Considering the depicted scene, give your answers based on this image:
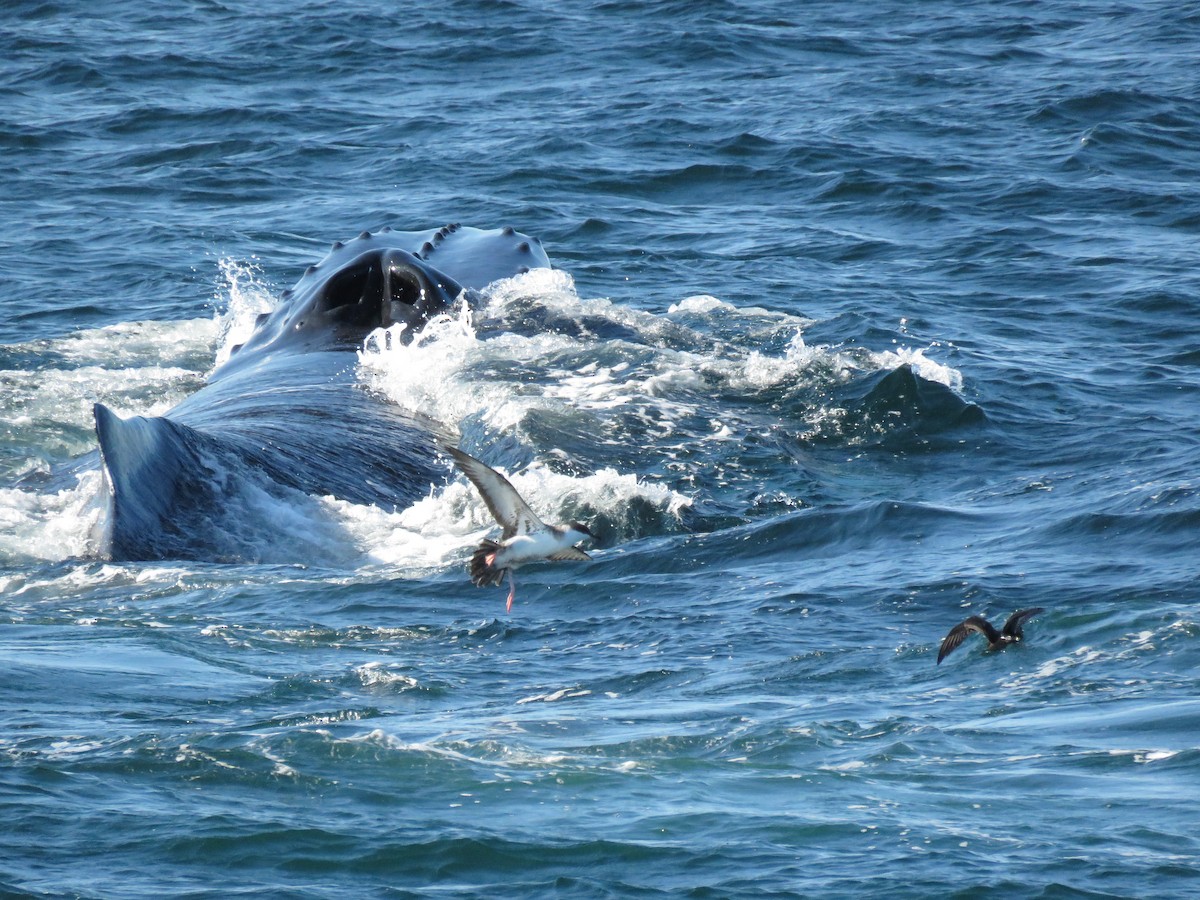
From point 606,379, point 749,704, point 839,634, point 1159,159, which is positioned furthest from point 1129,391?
point 1159,159

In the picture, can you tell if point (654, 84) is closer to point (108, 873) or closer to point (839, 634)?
point (839, 634)

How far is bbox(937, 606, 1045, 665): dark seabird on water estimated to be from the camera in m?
7.85

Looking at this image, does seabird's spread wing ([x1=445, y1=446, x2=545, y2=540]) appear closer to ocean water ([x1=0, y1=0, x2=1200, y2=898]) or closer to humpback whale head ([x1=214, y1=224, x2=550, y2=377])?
ocean water ([x1=0, y1=0, x2=1200, y2=898])

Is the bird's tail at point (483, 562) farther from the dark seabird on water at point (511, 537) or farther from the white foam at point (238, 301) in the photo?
the white foam at point (238, 301)

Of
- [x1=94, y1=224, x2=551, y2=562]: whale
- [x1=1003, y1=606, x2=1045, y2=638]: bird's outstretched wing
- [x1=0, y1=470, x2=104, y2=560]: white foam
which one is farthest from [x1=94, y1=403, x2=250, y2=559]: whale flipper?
[x1=1003, y1=606, x2=1045, y2=638]: bird's outstretched wing

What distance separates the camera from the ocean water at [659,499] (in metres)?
6.32

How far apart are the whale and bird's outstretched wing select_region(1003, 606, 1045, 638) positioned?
3.78m

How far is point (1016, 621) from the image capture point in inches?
320

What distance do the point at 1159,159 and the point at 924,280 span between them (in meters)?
5.39

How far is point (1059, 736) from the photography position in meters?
7.00

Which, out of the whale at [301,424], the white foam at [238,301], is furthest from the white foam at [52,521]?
the white foam at [238,301]

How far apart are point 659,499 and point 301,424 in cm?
222

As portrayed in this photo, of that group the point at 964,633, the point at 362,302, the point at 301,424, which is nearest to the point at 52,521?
the point at 301,424

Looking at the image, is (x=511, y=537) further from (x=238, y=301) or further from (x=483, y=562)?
(x=238, y=301)
